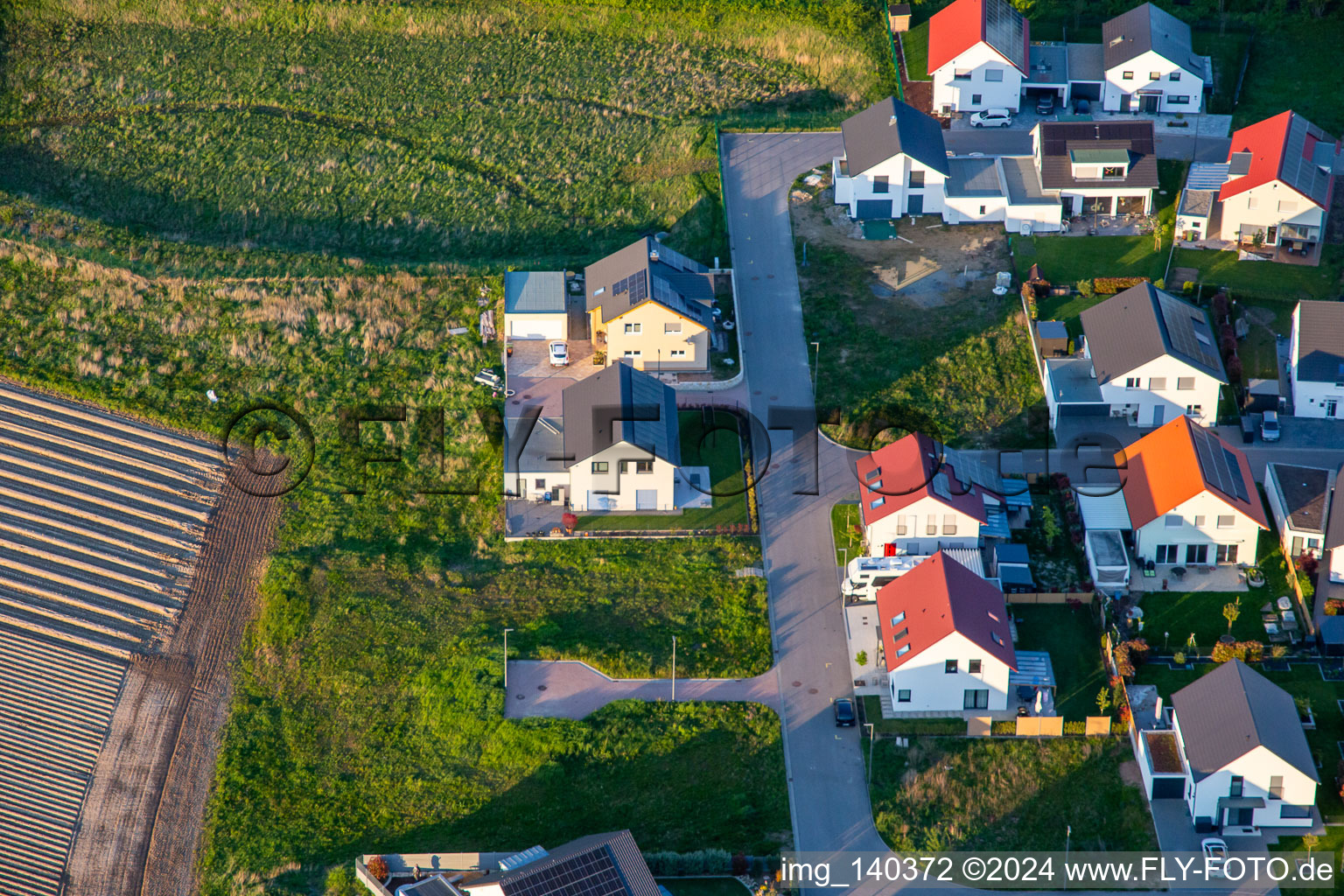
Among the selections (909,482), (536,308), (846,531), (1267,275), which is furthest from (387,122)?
(1267,275)

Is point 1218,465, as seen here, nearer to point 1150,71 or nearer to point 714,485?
point 714,485

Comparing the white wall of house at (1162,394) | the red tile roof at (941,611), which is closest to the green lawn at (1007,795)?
the red tile roof at (941,611)

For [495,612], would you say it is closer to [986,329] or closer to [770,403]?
[770,403]

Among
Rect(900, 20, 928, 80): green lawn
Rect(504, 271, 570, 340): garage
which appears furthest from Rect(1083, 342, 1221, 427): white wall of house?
Rect(900, 20, 928, 80): green lawn

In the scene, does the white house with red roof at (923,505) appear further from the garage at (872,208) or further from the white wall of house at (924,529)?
the garage at (872,208)

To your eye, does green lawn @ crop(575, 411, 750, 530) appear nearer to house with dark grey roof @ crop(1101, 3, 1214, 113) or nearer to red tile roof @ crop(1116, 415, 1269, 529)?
Answer: red tile roof @ crop(1116, 415, 1269, 529)

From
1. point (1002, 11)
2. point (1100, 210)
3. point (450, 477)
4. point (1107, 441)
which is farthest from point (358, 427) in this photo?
point (1002, 11)
